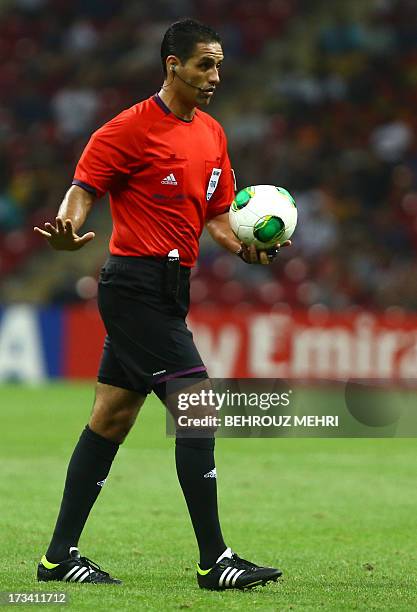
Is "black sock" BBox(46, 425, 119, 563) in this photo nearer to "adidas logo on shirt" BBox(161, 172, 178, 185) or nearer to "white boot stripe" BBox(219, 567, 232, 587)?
"white boot stripe" BBox(219, 567, 232, 587)

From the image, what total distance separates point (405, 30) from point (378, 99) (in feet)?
4.63

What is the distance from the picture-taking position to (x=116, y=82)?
67.4 ft

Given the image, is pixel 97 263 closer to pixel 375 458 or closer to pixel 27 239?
pixel 27 239

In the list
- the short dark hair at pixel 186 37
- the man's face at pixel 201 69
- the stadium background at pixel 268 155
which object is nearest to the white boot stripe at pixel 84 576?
the man's face at pixel 201 69

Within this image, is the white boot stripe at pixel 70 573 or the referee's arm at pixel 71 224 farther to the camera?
the white boot stripe at pixel 70 573

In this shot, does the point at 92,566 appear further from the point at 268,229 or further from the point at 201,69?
the point at 201,69

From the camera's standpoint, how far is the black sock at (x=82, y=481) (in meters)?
5.42

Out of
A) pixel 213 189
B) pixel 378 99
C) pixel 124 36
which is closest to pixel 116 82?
pixel 124 36

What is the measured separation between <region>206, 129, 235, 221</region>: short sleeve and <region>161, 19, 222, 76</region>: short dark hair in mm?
450

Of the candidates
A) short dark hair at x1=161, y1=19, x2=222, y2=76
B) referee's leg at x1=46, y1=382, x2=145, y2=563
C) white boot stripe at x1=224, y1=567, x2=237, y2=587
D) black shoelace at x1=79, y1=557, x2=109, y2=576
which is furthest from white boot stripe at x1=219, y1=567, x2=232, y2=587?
short dark hair at x1=161, y1=19, x2=222, y2=76

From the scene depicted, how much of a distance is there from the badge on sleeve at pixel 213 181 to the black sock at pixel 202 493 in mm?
1075

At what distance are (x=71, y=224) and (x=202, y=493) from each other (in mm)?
1208

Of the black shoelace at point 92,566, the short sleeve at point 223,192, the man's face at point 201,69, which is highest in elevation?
the man's face at point 201,69

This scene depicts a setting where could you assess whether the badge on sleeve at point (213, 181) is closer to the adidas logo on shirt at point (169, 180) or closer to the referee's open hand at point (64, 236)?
the adidas logo on shirt at point (169, 180)
